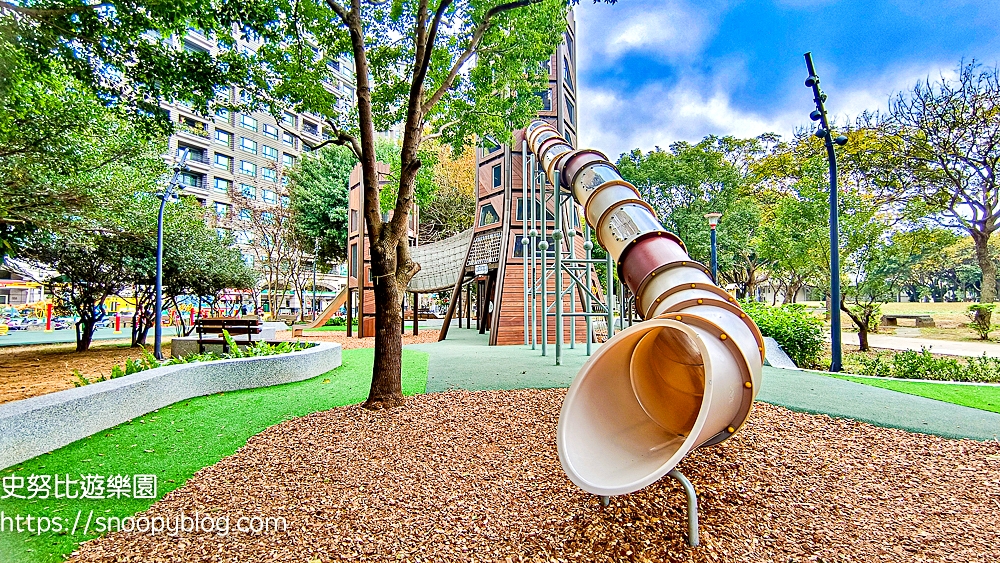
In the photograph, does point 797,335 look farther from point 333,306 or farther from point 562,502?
point 333,306

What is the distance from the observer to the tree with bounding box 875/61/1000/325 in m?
15.6

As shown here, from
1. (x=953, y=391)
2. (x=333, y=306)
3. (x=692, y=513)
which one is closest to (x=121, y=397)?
(x=692, y=513)

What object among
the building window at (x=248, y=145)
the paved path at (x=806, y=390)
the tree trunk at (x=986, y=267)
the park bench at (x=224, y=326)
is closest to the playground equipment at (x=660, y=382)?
the paved path at (x=806, y=390)

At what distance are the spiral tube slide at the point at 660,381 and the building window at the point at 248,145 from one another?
4642cm

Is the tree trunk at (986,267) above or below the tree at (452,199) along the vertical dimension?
below

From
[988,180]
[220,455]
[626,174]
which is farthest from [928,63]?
[220,455]

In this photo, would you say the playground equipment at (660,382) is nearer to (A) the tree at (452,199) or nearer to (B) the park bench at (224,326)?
(B) the park bench at (224,326)

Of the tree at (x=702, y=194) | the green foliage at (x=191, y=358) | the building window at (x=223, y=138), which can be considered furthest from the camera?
the building window at (x=223, y=138)

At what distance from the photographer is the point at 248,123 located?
42312mm

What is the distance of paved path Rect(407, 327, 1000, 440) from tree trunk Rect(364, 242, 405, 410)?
122 centimetres

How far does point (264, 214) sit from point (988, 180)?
112 feet

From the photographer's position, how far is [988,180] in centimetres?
1656

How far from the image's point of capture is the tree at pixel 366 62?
5.11 metres

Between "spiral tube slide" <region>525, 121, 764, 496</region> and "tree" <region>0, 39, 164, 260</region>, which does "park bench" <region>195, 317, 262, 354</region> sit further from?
"spiral tube slide" <region>525, 121, 764, 496</region>
